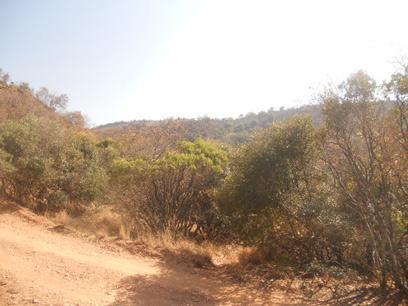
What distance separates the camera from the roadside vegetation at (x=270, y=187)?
22.1ft

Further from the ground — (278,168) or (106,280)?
(278,168)

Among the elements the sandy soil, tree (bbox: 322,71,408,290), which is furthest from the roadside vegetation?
the sandy soil

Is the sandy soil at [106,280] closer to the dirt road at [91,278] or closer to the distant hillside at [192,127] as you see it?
the dirt road at [91,278]

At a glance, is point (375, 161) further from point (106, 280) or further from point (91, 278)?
point (91, 278)

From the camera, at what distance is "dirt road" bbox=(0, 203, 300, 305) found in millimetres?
6621

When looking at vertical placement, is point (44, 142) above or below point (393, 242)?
above

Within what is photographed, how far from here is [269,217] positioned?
30.2 ft

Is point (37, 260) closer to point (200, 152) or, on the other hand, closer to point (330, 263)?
point (200, 152)

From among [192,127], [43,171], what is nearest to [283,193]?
[43,171]

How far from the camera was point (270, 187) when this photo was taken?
28.9ft

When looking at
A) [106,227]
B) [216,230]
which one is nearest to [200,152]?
[216,230]

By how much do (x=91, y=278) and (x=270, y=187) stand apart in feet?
14.9

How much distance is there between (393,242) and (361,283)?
1.63 m

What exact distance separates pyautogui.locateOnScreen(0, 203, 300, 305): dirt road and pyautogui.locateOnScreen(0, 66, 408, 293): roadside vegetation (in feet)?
4.35
